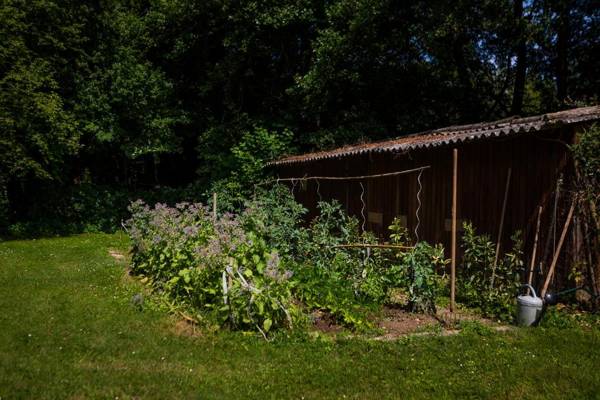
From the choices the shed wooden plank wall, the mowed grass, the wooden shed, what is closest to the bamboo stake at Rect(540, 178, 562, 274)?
the wooden shed

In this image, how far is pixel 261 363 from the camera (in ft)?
14.5

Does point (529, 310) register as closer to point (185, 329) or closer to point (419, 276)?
point (419, 276)

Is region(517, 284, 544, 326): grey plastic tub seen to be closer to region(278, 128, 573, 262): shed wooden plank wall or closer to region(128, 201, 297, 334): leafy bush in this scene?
region(278, 128, 573, 262): shed wooden plank wall

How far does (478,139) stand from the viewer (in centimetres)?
680

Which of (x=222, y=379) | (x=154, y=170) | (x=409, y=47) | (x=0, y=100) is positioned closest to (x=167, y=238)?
(x=222, y=379)

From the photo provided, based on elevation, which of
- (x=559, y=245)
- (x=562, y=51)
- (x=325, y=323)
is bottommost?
(x=325, y=323)

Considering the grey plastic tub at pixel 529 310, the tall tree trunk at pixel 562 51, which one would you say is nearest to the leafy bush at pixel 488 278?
the grey plastic tub at pixel 529 310

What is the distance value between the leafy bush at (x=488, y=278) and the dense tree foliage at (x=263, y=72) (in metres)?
8.62

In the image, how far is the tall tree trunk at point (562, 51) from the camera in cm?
1386

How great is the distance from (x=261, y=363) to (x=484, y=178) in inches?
189

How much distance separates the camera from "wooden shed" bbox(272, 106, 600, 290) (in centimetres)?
633

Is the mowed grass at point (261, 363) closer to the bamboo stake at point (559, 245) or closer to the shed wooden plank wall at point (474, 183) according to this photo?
the bamboo stake at point (559, 245)

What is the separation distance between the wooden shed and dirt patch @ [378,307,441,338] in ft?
7.07

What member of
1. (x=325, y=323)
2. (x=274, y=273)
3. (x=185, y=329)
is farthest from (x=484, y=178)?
(x=185, y=329)
